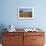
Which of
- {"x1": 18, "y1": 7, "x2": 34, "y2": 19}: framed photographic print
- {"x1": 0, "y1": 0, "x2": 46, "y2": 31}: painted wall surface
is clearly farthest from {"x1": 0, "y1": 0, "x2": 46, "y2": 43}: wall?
{"x1": 18, "y1": 7, "x2": 34, "y2": 19}: framed photographic print

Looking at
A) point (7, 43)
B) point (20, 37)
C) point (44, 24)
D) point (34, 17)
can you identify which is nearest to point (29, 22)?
point (34, 17)

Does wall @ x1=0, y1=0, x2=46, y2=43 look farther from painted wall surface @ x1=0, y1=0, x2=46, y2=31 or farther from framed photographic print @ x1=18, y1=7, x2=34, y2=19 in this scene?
framed photographic print @ x1=18, y1=7, x2=34, y2=19

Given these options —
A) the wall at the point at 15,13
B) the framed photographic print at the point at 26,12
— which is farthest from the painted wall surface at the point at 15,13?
the framed photographic print at the point at 26,12

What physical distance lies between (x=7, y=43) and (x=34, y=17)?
127 centimetres

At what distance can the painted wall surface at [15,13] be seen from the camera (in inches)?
158

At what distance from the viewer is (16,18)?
402 centimetres

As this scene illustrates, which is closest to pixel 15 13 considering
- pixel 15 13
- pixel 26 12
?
pixel 15 13

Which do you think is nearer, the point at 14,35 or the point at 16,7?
the point at 14,35

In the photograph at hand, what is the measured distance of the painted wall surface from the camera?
4004 mm

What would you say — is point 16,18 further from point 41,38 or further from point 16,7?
point 41,38

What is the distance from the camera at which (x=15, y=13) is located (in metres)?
4.02

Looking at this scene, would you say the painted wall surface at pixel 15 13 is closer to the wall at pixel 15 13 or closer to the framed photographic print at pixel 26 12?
the wall at pixel 15 13

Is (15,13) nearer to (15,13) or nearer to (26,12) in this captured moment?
(15,13)

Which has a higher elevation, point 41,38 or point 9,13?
point 9,13
